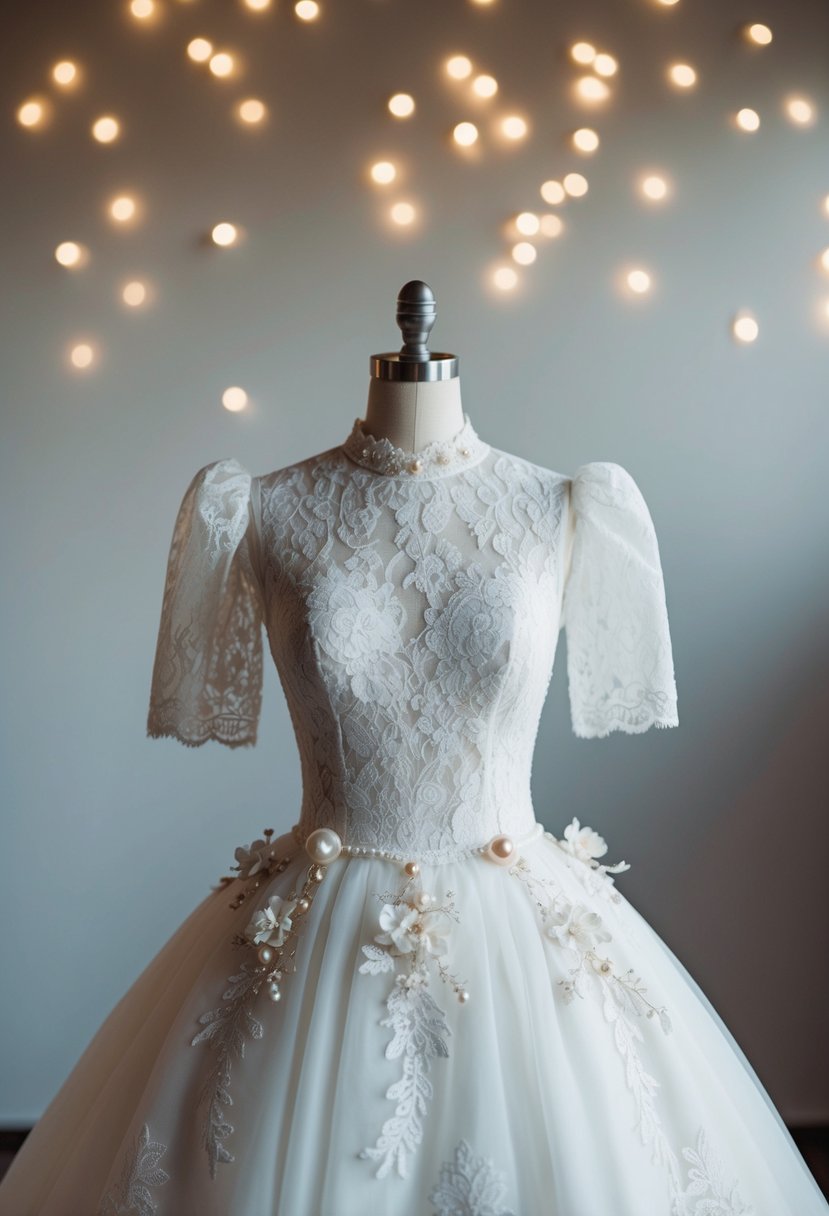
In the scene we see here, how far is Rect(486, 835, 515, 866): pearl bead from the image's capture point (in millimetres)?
1338

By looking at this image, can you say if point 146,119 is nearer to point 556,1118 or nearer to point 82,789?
point 82,789

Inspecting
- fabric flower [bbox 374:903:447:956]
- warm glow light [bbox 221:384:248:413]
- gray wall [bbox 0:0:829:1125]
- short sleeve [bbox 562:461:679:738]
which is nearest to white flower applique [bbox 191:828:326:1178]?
fabric flower [bbox 374:903:447:956]

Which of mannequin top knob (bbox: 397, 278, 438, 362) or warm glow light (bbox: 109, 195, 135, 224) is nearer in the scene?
mannequin top knob (bbox: 397, 278, 438, 362)

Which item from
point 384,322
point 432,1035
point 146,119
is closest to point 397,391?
point 432,1035

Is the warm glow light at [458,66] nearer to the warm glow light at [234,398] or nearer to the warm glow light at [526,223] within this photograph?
the warm glow light at [526,223]

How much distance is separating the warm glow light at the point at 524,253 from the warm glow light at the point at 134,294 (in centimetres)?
71

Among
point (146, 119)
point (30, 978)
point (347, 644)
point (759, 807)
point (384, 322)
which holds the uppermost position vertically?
point (146, 119)

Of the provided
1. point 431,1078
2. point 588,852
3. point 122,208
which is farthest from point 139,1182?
point 122,208

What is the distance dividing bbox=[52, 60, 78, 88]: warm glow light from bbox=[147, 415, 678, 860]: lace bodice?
1.16 meters

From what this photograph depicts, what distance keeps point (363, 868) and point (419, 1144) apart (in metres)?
0.31

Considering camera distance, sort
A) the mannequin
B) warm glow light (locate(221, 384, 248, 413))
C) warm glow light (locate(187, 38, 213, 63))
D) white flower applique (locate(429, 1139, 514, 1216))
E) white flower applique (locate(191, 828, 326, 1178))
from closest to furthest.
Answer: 1. white flower applique (locate(429, 1139, 514, 1216))
2. white flower applique (locate(191, 828, 326, 1178))
3. the mannequin
4. warm glow light (locate(187, 38, 213, 63))
5. warm glow light (locate(221, 384, 248, 413))

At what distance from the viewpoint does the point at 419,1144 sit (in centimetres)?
112

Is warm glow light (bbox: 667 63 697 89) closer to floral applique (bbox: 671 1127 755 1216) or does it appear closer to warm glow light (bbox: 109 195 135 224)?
warm glow light (bbox: 109 195 135 224)

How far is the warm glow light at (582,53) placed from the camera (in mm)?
2189
